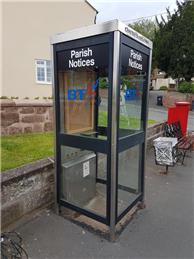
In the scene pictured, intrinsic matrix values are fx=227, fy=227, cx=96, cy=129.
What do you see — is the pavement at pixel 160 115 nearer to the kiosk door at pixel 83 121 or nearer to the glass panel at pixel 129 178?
the glass panel at pixel 129 178

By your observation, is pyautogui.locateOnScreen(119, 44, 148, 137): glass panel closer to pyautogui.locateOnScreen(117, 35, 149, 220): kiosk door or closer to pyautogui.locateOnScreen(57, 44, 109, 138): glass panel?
pyautogui.locateOnScreen(117, 35, 149, 220): kiosk door

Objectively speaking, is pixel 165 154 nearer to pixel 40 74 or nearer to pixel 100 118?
pixel 100 118

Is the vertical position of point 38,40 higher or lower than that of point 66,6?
lower

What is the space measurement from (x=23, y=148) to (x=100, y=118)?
158cm

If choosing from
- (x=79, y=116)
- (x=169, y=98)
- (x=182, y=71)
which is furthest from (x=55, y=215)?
(x=182, y=71)

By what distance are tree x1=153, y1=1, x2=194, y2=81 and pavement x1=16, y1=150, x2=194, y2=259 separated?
1675cm

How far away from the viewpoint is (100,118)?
3658 mm

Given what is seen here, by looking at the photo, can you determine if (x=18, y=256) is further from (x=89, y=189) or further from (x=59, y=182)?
(x=89, y=189)

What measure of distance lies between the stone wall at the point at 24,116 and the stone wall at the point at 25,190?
247cm

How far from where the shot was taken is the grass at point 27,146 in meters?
3.18

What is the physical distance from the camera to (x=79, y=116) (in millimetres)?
3393

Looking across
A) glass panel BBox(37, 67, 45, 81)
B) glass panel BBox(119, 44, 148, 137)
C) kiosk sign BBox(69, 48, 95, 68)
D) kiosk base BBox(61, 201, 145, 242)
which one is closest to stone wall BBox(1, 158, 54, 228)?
kiosk base BBox(61, 201, 145, 242)

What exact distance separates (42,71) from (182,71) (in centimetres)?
1194

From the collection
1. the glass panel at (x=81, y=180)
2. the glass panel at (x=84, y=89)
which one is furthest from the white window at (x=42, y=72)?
the glass panel at (x=81, y=180)
